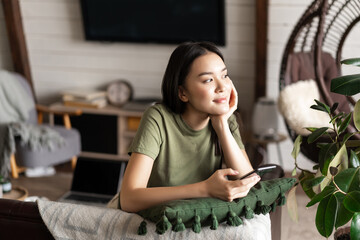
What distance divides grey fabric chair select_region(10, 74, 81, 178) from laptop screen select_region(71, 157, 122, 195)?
997mm

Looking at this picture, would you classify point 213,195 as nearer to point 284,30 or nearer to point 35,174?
point 284,30

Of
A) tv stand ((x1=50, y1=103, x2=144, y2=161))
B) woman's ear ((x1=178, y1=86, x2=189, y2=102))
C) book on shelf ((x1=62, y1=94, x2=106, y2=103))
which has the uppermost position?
woman's ear ((x1=178, y1=86, x2=189, y2=102))

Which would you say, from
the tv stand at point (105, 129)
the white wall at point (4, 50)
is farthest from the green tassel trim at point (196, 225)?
the white wall at point (4, 50)

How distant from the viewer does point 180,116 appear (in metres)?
1.84

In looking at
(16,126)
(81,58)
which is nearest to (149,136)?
(16,126)

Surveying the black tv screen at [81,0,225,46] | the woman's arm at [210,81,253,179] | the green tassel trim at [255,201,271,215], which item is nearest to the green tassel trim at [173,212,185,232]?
the green tassel trim at [255,201,271,215]

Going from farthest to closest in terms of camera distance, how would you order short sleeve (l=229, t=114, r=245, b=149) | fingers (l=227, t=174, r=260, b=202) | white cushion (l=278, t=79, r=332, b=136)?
white cushion (l=278, t=79, r=332, b=136) → short sleeve (l=229, t=114, r=245, b=149) → fingers (l=227, t=174, r=260, b=202)

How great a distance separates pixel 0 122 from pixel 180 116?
2.59 m

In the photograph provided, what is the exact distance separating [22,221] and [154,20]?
3.05 meters

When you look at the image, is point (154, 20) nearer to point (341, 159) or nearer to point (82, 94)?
point (82, 94)

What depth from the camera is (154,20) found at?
435 centimetres

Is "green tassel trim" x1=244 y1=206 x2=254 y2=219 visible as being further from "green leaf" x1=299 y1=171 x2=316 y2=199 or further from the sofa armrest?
the sofa armrest

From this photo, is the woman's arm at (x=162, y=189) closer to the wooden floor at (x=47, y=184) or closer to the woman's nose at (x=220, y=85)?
the woman's nose at (x=220, y=85)

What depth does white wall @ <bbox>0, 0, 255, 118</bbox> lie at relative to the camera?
172 inches
